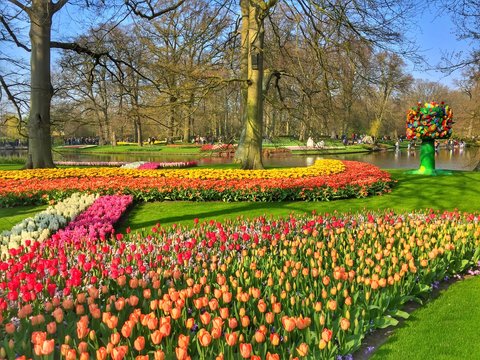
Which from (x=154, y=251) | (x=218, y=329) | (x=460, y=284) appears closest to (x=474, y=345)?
(x=460, y=284)

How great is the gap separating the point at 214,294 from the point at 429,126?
12797mm

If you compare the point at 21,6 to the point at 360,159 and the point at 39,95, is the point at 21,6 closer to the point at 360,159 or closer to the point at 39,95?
the point at 39,95

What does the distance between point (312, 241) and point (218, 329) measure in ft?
9.60

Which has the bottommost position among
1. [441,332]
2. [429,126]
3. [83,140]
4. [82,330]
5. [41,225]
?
[441,332]

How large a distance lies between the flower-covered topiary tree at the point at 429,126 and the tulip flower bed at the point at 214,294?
857 centimetres

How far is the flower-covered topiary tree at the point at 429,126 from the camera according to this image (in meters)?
14.2

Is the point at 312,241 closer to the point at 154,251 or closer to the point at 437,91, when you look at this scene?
the point at 154,251

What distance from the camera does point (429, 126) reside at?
46.6ft

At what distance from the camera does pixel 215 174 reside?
12.9 meters

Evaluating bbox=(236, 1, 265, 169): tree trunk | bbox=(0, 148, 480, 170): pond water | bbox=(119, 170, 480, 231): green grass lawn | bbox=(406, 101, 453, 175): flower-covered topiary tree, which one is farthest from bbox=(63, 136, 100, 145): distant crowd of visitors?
bbox=(119, 170, 480, 231): green grass lawn

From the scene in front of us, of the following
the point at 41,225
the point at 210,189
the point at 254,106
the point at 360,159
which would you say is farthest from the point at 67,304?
the point at 360,159

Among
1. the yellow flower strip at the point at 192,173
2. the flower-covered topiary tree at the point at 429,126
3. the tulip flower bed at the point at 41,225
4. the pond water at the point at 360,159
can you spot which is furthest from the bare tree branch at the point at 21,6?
the flower-covered topiary tree at the point at 429,126

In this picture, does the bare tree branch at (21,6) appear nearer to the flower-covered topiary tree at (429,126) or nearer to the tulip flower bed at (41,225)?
the tulip flower bed at (41,225)

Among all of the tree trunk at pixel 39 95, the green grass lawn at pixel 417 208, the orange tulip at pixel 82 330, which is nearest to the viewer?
the orange tulip at pixel 82 330
